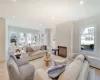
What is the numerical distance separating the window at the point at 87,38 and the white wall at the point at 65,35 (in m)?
0.84

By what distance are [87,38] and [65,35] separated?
1.63 m

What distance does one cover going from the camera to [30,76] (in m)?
2.34

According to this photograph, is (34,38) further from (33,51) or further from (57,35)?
(33,51)

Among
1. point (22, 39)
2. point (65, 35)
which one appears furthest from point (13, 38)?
point (65, 35)

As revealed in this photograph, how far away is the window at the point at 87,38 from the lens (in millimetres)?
4792

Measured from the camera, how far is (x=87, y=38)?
505 centimetres

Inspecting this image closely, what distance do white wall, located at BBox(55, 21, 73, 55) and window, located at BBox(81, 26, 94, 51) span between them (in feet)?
Answer: 2.76

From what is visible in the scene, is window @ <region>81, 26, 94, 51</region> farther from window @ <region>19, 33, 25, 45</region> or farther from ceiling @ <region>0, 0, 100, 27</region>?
window @ <region>19, 33, 25, 45</region>

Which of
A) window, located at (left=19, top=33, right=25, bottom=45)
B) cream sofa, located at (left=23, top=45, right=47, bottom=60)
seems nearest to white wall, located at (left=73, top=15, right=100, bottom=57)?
cream sofa, located at (left=23, top=45, right=47, bottom=60)

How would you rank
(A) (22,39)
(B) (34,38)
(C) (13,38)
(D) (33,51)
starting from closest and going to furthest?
(D) (33,51), (C) (13,38), (A) (22,39), (B) (34,38)

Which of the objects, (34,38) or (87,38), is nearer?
(87,38)

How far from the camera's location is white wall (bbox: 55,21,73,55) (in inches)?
229

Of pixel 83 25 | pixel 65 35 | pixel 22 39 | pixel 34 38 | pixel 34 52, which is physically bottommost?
pixel 34 52

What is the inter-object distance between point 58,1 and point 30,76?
2.60 m
